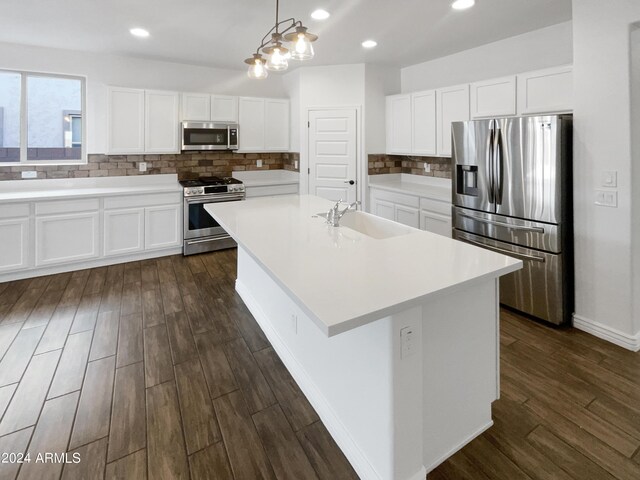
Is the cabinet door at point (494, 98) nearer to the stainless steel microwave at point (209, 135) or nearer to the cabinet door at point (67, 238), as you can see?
the stainless steel microwave at point (209, 135)

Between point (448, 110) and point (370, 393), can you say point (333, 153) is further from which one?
point (370, 393)

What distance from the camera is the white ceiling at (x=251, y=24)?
303 centimetres

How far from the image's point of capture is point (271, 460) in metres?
1.67

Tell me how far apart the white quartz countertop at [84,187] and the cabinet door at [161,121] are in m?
0.48

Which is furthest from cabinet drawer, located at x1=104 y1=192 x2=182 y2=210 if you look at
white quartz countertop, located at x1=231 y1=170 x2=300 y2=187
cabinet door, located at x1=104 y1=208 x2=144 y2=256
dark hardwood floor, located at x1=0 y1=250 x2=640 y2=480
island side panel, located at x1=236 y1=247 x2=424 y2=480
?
island side panel, located at x1=236 y1=247 x2=424 y2=480

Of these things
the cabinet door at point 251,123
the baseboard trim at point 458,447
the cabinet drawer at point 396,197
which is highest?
the cabinet door at point 251,123

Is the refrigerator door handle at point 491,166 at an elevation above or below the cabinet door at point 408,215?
above

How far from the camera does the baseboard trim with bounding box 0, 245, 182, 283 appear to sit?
398cm

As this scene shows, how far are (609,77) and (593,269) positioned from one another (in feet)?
4.43

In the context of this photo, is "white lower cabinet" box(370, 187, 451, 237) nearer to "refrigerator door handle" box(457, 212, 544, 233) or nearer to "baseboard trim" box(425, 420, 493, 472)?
"refrigerator door handle" box(457, 212, 544, 233)

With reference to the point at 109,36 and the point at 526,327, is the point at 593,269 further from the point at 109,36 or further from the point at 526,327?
the point at 109,36

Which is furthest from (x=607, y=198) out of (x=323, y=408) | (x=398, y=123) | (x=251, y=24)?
(x=251, y=24)

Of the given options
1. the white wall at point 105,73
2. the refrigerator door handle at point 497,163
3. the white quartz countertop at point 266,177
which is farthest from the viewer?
the white quartz countertop at point 266,177

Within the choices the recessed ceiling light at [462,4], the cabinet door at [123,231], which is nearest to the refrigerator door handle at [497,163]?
the recessed ceiling light at [462,4]
